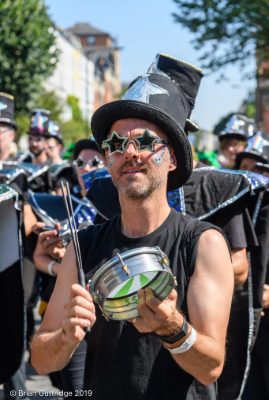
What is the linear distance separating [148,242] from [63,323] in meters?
0.54

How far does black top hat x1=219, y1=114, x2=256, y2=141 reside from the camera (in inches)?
307

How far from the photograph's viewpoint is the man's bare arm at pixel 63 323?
7.54 feet

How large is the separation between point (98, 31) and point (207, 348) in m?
128

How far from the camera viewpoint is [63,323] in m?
2.38

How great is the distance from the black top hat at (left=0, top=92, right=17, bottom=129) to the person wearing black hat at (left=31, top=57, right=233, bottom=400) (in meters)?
3.86

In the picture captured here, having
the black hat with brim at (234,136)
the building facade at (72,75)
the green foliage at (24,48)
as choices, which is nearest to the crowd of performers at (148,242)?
the black hat with brim at (234,136)

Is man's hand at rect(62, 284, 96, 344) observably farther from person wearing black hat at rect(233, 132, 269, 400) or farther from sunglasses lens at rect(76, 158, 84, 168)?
sunglasses lens at rect(76, 158, 84, 168)

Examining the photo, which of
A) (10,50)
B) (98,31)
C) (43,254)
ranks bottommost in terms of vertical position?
(43,254)

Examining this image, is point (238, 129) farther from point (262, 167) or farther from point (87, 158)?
point (87, 158)

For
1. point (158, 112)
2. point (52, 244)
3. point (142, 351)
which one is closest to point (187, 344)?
point (142, 351)

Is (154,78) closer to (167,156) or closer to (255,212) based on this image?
(167,156)

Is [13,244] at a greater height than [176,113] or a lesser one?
lesser

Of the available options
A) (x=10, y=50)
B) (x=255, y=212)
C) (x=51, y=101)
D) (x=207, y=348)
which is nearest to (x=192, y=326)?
(x=207, y=348)

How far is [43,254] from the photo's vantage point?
5016 millimetres
